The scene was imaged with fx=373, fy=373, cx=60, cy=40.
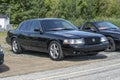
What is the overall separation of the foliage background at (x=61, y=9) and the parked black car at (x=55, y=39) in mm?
44386

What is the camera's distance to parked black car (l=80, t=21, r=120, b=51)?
51.2 feet

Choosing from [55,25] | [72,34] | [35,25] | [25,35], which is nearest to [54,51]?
[72,34]

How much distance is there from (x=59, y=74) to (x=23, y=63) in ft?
9.44

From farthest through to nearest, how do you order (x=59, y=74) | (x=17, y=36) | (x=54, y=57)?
(x=17, y=36), (x=54, y=57), (x=59, y=74)

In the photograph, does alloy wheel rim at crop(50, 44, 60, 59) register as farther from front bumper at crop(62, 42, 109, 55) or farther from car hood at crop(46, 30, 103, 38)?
car hood at crop(46, 30, 103, 38)

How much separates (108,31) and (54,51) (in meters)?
3.72

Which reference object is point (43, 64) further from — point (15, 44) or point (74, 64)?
point (15, 44)

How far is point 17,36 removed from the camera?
15562 mm

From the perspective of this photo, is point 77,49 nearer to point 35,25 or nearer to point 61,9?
point 35,25

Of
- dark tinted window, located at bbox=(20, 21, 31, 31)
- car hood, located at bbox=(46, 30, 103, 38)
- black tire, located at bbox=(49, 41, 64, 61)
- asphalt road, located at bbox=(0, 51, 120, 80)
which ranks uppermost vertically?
dark tinted window, located at bbox=(20, 21, 31, 31)

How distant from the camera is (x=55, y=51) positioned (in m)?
13.3

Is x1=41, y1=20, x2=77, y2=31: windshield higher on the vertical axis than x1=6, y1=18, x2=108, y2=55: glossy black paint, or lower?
higher

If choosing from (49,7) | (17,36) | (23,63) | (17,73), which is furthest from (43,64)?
(49,7)

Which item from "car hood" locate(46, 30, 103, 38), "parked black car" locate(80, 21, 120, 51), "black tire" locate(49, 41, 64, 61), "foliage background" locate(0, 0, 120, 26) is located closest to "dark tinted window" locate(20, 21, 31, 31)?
"car hood" locate(46, 30, 103, 38)
